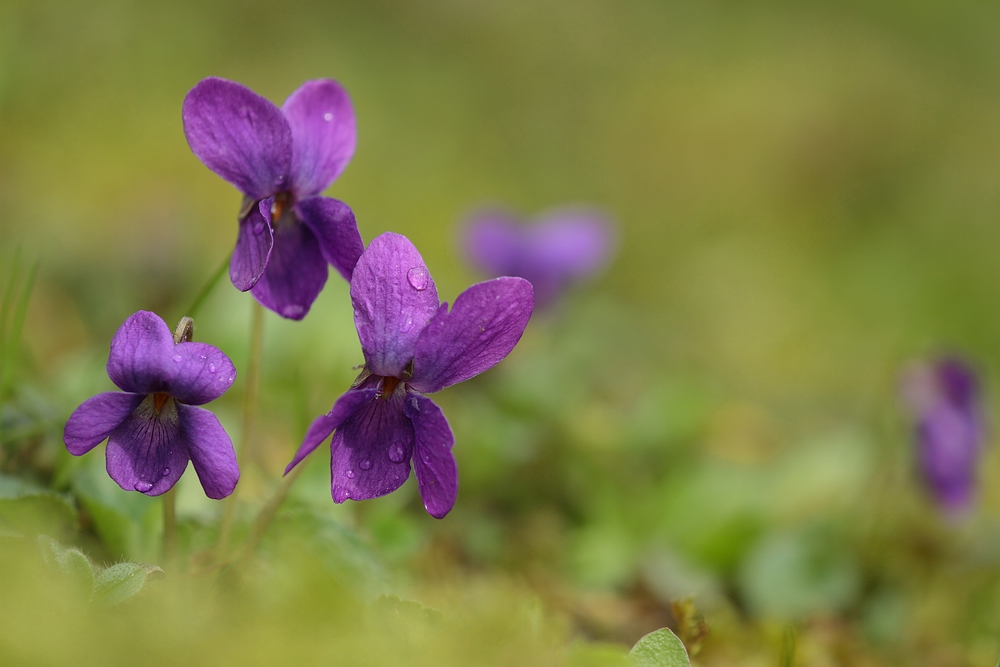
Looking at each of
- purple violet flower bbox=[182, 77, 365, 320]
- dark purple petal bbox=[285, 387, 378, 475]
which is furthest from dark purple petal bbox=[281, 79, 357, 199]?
dark purple petal bbox=[285, 387, 378, 475]

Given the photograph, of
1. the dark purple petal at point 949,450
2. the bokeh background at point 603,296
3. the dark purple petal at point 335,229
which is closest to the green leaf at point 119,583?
the bokeh background at point 603,296

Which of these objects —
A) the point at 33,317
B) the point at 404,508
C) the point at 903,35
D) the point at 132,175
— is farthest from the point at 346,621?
the point at 903,35

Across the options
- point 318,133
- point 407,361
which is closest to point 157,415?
point 407,361

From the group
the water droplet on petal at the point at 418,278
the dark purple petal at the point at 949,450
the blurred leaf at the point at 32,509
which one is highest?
the dark purple petal at the point at 949,450

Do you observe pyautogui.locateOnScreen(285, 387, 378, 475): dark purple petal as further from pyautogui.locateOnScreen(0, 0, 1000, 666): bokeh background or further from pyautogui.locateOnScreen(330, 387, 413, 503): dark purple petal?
pyautogui.locateOnScreen(0, 0, 1000, 666): bokeh background

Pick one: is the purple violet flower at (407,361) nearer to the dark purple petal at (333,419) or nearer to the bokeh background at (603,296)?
the dark purple petal at (333,419)

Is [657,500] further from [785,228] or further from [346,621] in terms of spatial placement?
[785,228]

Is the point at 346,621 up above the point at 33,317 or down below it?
below
